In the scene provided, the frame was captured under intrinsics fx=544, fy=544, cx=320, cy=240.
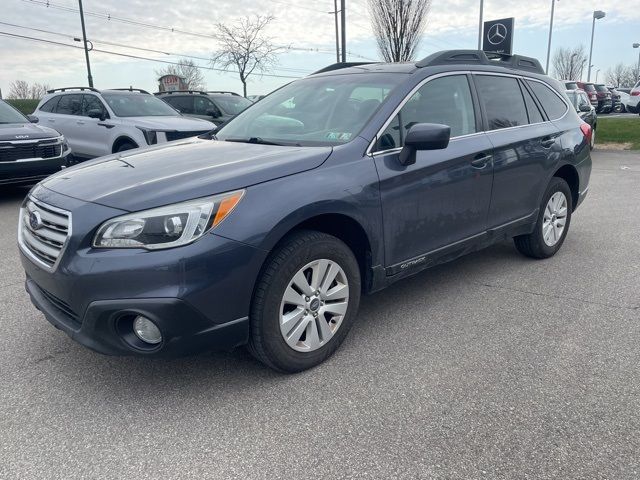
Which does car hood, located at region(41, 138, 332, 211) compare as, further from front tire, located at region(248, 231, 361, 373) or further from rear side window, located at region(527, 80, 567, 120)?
rear side window, located at region(527, 80, 567, 120)

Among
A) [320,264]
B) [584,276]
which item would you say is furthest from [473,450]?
[584,276]

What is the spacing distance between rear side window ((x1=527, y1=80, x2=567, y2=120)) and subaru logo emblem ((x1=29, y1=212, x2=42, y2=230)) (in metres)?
Result: 4.08

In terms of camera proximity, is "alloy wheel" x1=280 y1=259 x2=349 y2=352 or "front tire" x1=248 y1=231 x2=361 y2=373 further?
"alloy wheel" x1=280 y1=259 x2=349 y2=352

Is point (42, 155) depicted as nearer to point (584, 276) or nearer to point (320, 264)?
point (320, 264)

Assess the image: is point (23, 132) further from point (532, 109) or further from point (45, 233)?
point (532, 109)

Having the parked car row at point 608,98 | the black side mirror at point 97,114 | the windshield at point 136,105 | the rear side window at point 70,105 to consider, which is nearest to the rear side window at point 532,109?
the windshield at point 136,105

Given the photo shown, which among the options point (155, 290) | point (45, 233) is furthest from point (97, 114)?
point (155, 290)

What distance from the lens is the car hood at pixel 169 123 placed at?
918 centimetres

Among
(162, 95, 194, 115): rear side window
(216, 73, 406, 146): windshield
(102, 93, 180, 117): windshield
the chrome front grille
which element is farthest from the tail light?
(162, 95, 194, 115): rear side window

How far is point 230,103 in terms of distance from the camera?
13.1 m

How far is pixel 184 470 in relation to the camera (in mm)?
2268

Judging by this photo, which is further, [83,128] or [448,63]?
[83,128]

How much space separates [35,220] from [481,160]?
9.66 ft

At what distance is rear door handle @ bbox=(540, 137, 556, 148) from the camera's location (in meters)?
4.66
